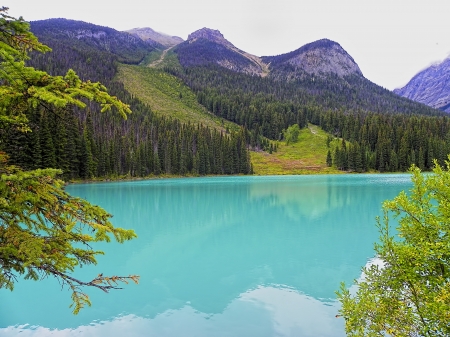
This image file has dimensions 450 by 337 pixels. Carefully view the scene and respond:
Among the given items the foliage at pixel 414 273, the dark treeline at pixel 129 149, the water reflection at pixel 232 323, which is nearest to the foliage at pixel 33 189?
the foliage at pixel 414 273

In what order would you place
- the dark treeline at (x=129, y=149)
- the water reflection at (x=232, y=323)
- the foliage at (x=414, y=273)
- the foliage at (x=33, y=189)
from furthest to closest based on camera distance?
the dark treeline at (x=129, y=149)
the water reflection at (x=232, y=323)
the foliage at (x=414, y=273)
the foliage at (x=33, y=189)

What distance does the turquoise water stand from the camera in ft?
38.5

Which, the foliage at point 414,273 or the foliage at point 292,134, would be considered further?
the foliage at point 292,134

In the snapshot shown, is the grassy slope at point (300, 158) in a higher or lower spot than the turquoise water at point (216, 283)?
higher

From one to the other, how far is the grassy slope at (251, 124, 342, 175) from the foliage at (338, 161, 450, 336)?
398 feet

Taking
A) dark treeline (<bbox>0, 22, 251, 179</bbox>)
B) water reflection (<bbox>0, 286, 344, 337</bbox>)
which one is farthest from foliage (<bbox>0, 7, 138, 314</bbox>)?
dark treeline (<bbox>0, 22, 251, 179</bbox>)

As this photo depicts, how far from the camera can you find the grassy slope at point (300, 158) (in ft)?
428

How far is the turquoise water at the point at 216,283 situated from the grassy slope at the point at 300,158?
99.0m

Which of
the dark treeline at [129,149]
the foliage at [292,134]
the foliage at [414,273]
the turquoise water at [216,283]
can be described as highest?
the foliage at [292,134]

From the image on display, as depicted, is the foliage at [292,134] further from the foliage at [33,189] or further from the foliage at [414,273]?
the foliage at [33,189]

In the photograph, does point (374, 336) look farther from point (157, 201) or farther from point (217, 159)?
point (217, 159)

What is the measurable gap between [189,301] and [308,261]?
8.24m

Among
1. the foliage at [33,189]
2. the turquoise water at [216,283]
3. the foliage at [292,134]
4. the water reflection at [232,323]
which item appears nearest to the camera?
the foliage at [33,189]

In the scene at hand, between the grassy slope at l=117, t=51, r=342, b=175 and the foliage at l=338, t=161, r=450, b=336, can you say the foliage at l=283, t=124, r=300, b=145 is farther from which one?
the foliage at l=338, t=161, r=450, b=336
